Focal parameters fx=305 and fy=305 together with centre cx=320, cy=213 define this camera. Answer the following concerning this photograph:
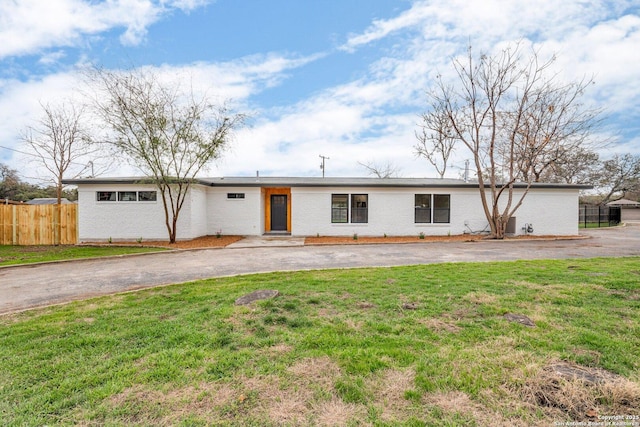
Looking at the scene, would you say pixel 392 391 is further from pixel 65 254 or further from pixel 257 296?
pixel 65 254

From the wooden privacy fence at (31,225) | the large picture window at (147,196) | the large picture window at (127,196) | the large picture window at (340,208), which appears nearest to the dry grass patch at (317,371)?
the large picture window at (340,208)

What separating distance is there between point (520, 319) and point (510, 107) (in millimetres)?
13327

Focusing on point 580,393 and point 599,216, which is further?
point 599,216

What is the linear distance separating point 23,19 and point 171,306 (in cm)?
1151

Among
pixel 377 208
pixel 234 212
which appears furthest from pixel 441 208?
pixel 234 212

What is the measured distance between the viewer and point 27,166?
1482 cm

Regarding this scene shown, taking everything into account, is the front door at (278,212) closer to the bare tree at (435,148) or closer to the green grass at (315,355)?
the green grass at (315,355)

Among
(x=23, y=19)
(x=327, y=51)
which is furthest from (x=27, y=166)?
(x=327, y=51)

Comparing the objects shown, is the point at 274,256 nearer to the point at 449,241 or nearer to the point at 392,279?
the point at 392,279

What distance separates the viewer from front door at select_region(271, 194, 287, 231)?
52.6ft

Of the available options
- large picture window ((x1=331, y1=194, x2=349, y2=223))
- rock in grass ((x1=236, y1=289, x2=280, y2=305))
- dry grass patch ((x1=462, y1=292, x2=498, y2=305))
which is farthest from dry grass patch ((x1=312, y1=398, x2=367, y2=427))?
large picture window ((x1=331, y1=194, x2=349, y2=223))

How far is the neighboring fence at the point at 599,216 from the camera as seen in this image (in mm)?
22703

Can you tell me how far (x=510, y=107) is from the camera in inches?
540

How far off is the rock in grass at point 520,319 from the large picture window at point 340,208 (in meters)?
11.1
